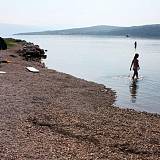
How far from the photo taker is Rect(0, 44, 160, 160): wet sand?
15199 millimetres

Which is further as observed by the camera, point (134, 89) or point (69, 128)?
point (134, 89)

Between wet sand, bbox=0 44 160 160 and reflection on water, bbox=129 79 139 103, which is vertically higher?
wet sand, bbox=0 44 160 160

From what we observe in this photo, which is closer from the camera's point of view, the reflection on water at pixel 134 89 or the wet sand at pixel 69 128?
the wet sand at pixel 69 128

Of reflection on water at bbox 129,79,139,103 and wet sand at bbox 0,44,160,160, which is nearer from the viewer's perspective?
wet sand at bbox 0,44,160,160

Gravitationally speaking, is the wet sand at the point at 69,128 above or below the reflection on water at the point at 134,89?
above

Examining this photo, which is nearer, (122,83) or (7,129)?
(7,129)

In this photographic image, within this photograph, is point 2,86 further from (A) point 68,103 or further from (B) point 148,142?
(B) point 148,142

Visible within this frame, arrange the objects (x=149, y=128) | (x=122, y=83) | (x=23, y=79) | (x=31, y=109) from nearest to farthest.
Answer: (x=149, y=128) → (x=31, y=109) → (x=23, y=79) → (x=122, y=83)

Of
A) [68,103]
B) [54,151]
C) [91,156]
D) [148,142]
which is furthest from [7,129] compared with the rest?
[68,103]

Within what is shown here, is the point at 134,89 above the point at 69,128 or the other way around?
the other way around

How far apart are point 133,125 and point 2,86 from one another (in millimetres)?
11987

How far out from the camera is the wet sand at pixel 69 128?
15.2m

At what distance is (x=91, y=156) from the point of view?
48.6 ft

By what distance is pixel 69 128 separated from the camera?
18828 millimetres
